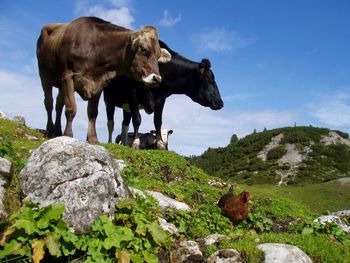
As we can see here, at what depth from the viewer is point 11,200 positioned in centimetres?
747

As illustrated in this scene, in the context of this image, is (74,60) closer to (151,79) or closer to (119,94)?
(151,79)

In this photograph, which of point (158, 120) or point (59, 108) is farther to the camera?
point (158, 120)

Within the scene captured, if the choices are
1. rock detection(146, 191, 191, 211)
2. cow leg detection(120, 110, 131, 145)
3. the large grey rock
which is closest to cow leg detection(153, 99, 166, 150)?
cow leg detection(120, 110, 131, 145)

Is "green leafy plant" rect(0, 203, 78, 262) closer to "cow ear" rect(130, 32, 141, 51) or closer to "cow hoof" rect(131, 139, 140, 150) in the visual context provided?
"cow ear" rect(130, 32, 141, 51)

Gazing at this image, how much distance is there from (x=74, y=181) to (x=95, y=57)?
6145 mm

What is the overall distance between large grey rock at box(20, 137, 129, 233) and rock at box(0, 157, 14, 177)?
0.31 meters

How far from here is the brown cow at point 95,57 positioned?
1295 cm

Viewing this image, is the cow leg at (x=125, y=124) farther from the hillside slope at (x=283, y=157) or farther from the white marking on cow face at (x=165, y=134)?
the hillside slope at (x=283, y=157)

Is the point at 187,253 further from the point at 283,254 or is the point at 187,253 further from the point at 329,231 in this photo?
the point at 329,231

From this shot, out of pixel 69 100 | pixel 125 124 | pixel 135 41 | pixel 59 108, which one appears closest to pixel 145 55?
pixel 135 41

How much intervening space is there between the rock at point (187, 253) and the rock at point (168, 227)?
1.69 feet

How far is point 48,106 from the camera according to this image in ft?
51.0

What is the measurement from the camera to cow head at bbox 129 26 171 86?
1309cm

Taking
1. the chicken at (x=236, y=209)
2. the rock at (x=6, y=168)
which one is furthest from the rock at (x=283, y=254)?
the rock at (x=6, y=168)
